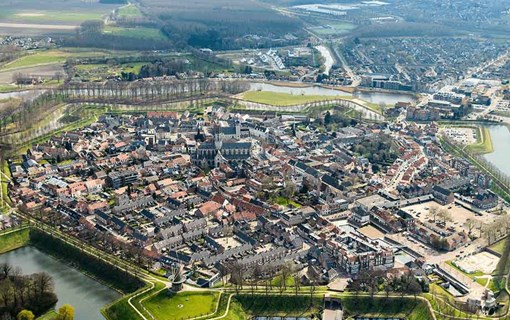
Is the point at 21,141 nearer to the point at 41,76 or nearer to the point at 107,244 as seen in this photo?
the point at 107,244

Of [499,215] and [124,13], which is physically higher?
[124,13]

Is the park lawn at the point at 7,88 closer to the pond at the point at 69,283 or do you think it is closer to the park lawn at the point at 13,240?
the park lawn at the point at 13,240

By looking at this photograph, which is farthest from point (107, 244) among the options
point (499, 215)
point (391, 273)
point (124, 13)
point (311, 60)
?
point (124, 13)

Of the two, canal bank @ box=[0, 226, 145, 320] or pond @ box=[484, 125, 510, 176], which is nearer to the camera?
canal bank @ box=[0, 226, 145, 320]

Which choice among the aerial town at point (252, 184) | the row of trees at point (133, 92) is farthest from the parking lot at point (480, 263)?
the row of trees at point (133, 92)

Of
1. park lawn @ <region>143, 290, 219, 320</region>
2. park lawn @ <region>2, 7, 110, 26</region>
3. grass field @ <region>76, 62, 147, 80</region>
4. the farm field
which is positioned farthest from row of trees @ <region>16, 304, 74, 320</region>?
park lawn @ <region>2, 7, 110, 26</region>

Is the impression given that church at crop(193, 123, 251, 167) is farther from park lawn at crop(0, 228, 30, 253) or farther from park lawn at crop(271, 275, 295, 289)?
park lawn at crop(271, 275, 295, 289)
